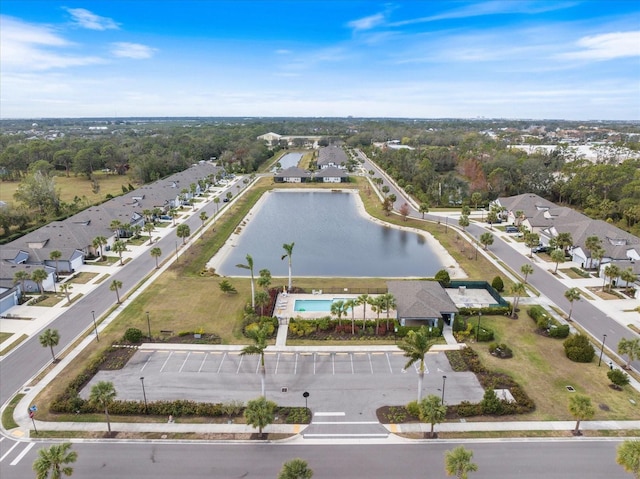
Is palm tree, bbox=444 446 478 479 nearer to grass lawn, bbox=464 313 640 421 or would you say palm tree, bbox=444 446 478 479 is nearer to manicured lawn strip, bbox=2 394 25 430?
grass lawn, bbox=464 313 640 421

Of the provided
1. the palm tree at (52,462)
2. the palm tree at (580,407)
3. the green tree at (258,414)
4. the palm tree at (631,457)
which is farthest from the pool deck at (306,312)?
the palm tree at (52,462)

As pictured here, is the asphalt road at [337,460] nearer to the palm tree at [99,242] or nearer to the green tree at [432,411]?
the green tree at [432,411]

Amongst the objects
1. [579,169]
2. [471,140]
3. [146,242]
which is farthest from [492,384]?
A: [471,140]

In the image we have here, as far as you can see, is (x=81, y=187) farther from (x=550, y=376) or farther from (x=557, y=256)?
(x=550, y=376)

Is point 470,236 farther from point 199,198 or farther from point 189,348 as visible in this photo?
point 199,198

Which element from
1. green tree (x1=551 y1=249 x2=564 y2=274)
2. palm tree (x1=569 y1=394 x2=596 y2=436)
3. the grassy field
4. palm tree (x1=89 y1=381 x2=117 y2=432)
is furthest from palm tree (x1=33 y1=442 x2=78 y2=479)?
the grassy field

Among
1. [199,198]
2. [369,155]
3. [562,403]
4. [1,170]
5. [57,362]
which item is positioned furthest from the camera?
[369,155]

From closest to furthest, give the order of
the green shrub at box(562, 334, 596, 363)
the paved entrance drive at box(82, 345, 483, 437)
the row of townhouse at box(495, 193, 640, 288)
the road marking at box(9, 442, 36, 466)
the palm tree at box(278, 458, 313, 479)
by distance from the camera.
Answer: the palm tree at box(278, 458, 313, 479) → the road marking at box(9, 442, 36, 466) → the paved entrance drive at box(82, 345, 483, 437) → the green shrub at box(562, 334, 596, 363) → the row of townhouse at box(495, 193, 640, 288)

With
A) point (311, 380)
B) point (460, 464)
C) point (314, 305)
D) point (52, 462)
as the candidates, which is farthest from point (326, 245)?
point (52, 462)
